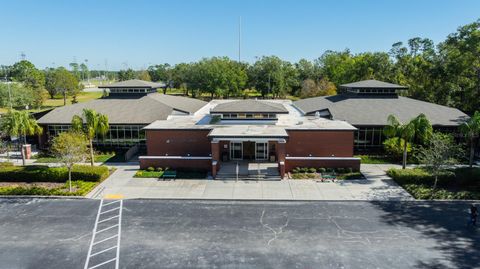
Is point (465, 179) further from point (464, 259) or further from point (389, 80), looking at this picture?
point (389, 80)

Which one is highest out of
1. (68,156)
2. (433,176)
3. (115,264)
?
(68,156)

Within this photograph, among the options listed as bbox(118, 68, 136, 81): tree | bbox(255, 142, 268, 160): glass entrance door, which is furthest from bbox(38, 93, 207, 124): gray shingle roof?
bbox(118, 68, 136, 81): tree

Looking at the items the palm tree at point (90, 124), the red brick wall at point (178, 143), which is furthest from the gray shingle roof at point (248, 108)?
the palm tree at point (90, 124)

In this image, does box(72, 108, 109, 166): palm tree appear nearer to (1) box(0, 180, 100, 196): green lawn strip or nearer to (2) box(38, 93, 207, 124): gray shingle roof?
(1) box(0, 180, 100, 196): green lawn strip

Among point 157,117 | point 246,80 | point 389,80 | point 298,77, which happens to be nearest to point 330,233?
point 157,117

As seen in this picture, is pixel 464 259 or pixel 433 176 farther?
pixel 433 176

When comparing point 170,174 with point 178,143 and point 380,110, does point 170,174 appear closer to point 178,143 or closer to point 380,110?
point 178,143
